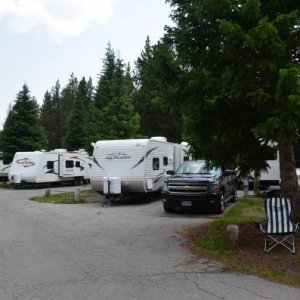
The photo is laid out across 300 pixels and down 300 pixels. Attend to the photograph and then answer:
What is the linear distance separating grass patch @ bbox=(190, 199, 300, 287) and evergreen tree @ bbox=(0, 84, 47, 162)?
30.6 m

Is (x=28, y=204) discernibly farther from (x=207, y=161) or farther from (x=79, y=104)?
(x=79, y=104)

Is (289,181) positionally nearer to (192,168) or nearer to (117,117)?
(192,168)

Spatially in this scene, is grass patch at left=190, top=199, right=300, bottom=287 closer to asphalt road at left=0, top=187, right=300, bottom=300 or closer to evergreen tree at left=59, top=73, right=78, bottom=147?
asphalt road at left=0, top=187, right=300, bottom=300

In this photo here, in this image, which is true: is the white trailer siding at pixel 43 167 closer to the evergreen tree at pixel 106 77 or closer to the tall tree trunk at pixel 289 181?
the evergreen tree at pixel 106 77

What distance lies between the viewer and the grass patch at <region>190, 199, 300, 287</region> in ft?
26.6

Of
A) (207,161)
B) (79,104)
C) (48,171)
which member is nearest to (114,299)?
(207,161)

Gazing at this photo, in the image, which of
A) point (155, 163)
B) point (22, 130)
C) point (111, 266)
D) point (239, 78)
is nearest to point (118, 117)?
point (22, 130)

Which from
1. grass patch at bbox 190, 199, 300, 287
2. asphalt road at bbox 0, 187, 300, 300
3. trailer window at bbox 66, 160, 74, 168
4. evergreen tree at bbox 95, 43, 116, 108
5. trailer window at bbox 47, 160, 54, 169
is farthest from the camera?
evergreen tree at bbox 95, 43, 116, 108

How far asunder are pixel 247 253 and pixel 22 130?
115 feet

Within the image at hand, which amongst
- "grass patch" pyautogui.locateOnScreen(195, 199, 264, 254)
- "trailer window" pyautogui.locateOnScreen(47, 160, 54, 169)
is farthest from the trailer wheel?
"trailer window" pyautogui.locateOnScreen(47, 160, 54, 169)

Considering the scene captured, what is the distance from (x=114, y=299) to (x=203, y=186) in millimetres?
10223

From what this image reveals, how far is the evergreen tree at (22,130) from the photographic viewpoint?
41.5m

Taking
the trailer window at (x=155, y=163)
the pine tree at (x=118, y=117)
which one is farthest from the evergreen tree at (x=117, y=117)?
the trailer window at (x=155, y=163)

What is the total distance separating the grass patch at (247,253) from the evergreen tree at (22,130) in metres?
30.6
